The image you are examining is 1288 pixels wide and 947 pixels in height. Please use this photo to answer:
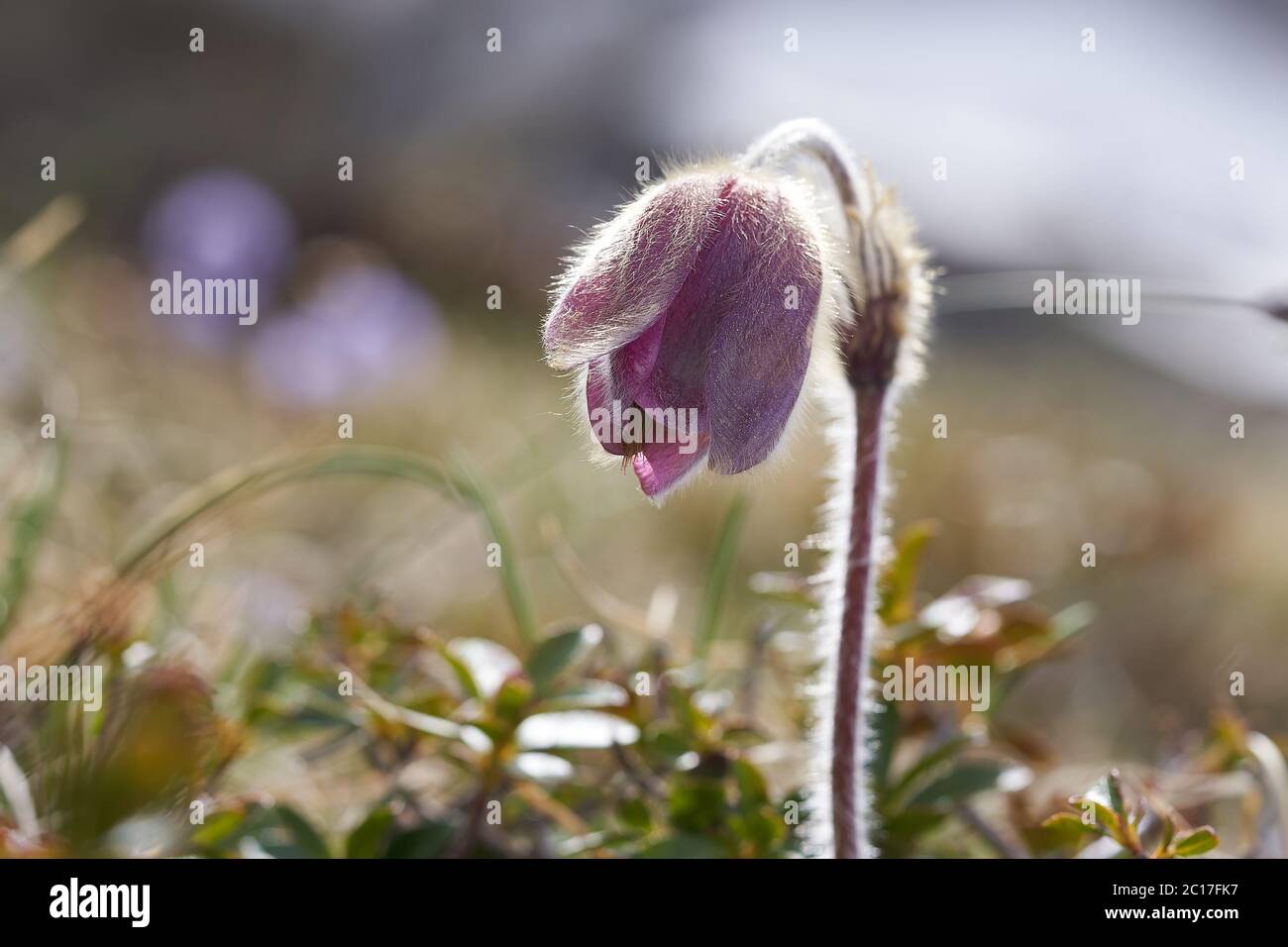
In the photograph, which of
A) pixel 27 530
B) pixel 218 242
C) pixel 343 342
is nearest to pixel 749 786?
pixel 27 530

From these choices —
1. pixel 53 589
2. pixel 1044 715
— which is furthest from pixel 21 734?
pixel 1044 715

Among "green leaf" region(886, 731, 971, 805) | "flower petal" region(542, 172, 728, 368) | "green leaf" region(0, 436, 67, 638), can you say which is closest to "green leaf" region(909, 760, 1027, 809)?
"green leaf" region(886, 731, 971, 805)

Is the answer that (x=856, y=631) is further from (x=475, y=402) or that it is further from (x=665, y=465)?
(x=475, y=402)

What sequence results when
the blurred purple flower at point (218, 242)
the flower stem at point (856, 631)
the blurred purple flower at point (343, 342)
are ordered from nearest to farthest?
the flower stem at point (856, 631) → the blurred purple flower at point (343, 342) → the blurred purple flower at point (218, 242)

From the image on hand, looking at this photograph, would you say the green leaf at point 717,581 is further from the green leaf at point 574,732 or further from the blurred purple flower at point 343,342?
the blurred purple flower at point 343,342

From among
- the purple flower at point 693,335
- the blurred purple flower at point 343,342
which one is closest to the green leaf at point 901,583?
the purple flower at point 693,335
